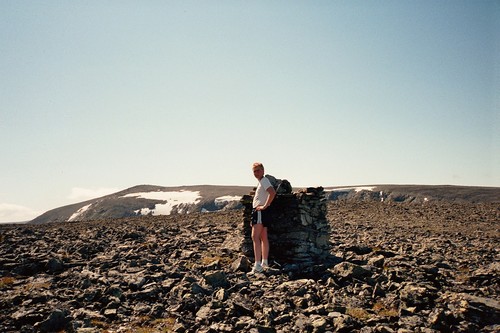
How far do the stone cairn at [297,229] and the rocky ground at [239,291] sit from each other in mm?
734

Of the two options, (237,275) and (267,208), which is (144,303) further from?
(267,208)

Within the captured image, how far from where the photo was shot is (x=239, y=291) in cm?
912

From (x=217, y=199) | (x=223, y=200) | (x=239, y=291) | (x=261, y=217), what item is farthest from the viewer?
(x=217, y=199)

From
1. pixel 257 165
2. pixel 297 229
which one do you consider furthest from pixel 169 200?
pixel 257 165

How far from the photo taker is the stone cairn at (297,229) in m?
12.4

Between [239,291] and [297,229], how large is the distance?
418 centimetres

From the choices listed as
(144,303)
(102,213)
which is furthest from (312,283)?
(102,213)

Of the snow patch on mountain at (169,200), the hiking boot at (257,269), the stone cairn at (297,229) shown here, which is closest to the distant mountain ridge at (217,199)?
the snow patch on mountain at (169,200)

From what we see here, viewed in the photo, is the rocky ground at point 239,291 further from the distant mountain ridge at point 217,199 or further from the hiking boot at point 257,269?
the distant mountain ridge at point 217,199

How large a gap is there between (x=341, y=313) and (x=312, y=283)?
6.24 feet

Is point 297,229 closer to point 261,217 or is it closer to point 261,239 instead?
point 261,239

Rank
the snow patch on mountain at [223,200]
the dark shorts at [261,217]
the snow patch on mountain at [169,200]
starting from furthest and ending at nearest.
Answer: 1. the snow patch on mountain at [223,200]
2. the snow patch on mountain at [169,200]
3. the dark shorts at [261,217]

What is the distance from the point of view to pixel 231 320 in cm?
729

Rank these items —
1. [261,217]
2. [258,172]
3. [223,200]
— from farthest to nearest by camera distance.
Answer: [223,200] < [258,172] < [261,217]
